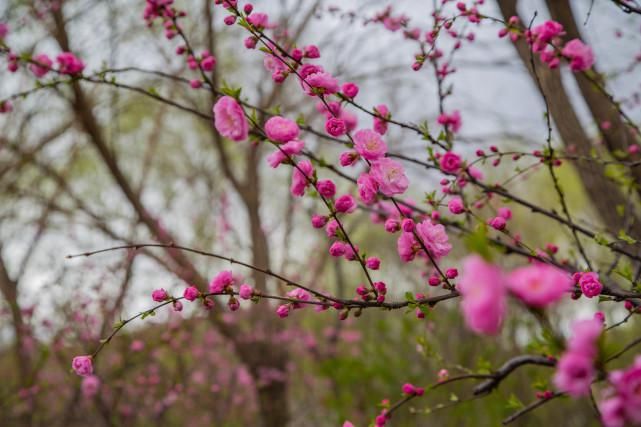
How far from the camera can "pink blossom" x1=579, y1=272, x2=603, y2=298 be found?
1.12 m

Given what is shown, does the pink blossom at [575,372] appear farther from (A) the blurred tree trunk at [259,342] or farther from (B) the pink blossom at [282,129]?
(A) the blurred tree trunk at [259,342]

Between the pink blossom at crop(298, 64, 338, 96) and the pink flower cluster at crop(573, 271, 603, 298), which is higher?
the pink blossom at crop(298, 64, 338, 96)

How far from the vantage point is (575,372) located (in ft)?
1.86

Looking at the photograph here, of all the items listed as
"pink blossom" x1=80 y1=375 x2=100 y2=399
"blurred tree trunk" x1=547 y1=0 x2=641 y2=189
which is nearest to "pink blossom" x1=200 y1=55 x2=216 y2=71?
"blurred tree trunk" x1=547 y1=0 x2=641 y2=189

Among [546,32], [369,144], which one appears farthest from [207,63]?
[546,32]

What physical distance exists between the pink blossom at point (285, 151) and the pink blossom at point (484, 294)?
680 millimetres

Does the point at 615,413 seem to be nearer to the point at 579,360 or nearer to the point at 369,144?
the point at 579,360

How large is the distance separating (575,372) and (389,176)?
71 cm

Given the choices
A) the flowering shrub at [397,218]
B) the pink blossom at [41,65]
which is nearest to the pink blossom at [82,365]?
the flowering shrub at [397,218]

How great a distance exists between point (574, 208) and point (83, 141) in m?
10.2

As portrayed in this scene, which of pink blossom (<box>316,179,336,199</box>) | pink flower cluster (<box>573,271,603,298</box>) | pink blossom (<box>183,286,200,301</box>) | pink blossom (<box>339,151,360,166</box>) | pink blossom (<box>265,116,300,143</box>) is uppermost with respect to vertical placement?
pink blossom (<box>265,116,300,143</box>)

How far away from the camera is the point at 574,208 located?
11.2m

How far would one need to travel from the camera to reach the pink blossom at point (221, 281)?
3.97 feet

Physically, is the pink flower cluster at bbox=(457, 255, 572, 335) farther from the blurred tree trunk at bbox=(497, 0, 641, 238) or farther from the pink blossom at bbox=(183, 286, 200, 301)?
the blurred tree trunk at bbox=(497, 0, 641, 238)
